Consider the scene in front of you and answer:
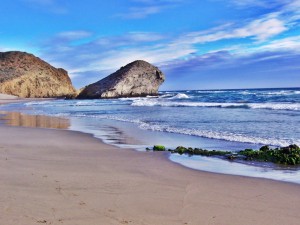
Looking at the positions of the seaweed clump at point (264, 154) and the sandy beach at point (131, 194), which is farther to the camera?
the seaweed clump at point (264, 154)

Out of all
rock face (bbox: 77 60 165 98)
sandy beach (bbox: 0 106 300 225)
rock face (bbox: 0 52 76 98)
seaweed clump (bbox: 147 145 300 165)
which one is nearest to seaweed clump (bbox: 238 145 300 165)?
seaweed clump (bbox: 147 145 300 165)

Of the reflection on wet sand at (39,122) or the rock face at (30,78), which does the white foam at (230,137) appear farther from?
the rock face at (30,78)

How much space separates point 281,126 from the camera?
45.5 ft

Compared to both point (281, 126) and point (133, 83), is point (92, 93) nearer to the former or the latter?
point (133, 83)

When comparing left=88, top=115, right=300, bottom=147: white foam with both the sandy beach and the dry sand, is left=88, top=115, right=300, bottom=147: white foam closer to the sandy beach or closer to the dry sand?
the dry sand

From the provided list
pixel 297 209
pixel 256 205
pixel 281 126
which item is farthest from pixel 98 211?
pixel 281 126

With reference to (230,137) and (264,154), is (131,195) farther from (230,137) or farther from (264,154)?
(230,137)

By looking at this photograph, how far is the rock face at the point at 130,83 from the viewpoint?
6988 cm

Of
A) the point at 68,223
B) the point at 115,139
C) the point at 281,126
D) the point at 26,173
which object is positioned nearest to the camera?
the point at 68,223

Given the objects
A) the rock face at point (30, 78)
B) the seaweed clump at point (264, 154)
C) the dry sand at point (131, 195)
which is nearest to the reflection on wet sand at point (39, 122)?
the seaweed clump at point (264, 154)

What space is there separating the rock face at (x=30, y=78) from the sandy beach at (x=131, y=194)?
8344 cm

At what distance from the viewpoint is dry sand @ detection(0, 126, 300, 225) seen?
409 cm

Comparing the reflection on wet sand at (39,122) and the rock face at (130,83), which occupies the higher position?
the rock face at (130,83)

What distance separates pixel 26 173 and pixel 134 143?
4.97 m
